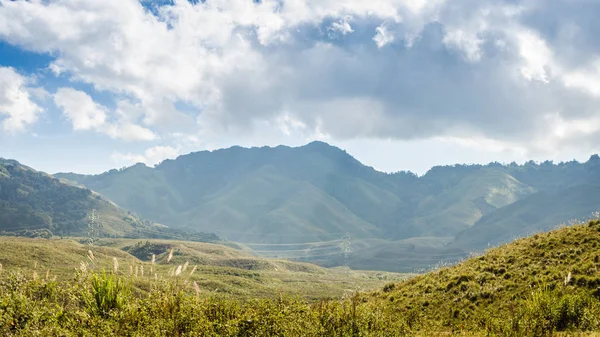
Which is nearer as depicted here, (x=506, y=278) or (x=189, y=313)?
(x=189, y=313)

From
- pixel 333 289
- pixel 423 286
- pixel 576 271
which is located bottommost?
pixel 333 289

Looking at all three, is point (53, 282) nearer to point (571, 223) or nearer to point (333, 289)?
point (571, 223)

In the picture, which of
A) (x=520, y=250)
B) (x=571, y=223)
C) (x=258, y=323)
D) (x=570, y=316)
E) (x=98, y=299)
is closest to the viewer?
(x=258, y=323)

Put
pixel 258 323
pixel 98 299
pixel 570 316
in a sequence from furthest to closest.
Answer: pixel 570 316, pixel 98 299, pixel 258 323

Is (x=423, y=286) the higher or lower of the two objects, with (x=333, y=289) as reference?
higher

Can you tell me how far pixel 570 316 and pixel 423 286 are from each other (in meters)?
19.0

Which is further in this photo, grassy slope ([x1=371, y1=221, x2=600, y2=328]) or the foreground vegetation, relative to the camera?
grassy slope ([x1=371, y1=221, x2=600, y2=328])

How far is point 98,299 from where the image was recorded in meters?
13.6

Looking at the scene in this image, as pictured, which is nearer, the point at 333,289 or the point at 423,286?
the point at 423,286

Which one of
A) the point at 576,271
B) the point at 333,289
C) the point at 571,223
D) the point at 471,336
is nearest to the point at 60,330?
the point at 471,336

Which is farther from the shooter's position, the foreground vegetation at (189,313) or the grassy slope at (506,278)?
the grassy slope at (506,278)

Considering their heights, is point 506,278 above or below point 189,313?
above

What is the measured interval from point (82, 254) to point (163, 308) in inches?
6329

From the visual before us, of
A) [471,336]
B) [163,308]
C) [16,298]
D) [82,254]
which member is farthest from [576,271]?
[82,254]
